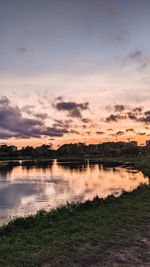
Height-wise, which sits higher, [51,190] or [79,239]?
[79,239]

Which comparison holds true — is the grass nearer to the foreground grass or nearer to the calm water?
the foreground grass

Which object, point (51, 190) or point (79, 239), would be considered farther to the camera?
point (51, 190)

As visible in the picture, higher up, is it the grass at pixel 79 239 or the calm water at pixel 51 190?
the grass at pixel 79 239

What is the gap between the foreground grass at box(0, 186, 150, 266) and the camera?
788cm

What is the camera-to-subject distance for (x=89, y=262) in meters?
7.65

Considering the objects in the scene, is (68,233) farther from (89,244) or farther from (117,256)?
(117,256)

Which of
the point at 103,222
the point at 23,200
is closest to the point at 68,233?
the point at 103,222

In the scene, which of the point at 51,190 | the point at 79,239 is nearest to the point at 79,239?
the point at 79,239

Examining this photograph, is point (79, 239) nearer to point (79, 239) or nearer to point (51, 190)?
point (79, 239)

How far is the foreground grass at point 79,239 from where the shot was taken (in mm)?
7875

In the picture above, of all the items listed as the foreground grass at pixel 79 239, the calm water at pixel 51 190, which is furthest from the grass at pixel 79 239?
the calm water at pixel 51 190

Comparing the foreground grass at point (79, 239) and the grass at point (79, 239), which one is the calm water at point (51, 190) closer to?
the foreground grass at point (79, 239)

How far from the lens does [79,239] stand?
976 centimetres

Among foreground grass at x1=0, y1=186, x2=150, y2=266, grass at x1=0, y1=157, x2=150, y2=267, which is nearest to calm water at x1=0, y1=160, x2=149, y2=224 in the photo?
foreground grass at x1=0, y1=186, x2=150, y2=266
